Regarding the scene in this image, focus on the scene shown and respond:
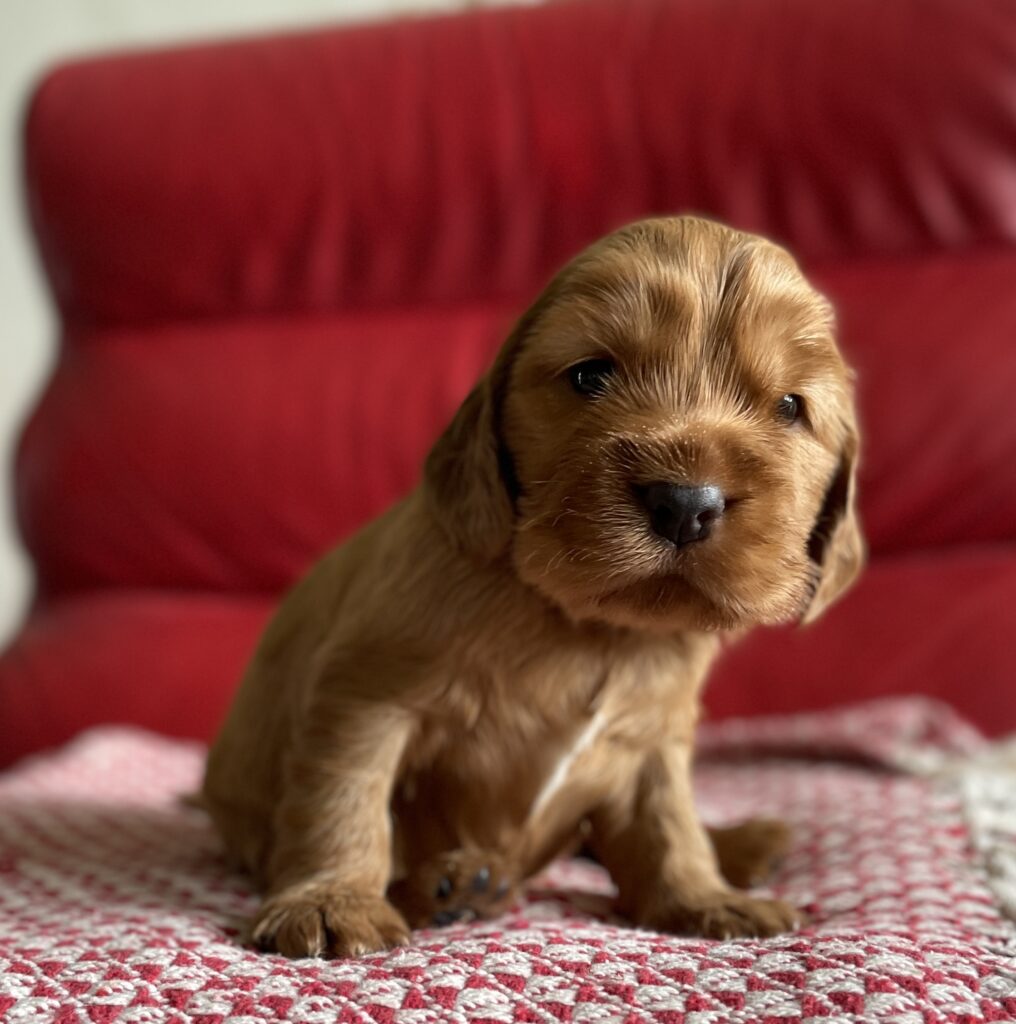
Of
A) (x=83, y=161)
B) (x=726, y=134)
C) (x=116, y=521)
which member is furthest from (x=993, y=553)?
(x=83, y=161)

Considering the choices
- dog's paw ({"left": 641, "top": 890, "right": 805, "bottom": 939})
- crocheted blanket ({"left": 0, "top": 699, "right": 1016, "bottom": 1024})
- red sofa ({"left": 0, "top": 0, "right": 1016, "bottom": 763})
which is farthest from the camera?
red sofa ({"left": 0, "top": 0, "right": 1016, "bottom": 763})

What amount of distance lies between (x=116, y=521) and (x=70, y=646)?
1.18ft

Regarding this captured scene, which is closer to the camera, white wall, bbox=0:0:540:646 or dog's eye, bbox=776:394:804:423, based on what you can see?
dog's eye, bbox=776:394:804:423

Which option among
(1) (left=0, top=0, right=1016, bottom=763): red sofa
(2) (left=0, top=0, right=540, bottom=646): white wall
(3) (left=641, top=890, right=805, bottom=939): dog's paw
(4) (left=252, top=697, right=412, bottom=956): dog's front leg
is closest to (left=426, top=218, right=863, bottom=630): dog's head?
(4) (left=252, top=697, right=412, bottom=956): dog's front leg

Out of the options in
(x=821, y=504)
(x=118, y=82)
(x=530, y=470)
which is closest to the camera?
(x=530, y=470)

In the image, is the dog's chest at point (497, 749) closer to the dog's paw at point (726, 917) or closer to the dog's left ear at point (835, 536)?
the dog's paw at point (726, 917)

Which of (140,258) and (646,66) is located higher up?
(646,66)

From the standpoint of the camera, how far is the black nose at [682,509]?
1390mm

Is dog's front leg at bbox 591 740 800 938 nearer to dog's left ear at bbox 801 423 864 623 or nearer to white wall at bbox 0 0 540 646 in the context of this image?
dog's left ear at bbox 801 423 864 623

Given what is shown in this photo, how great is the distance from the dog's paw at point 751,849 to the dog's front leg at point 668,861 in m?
0.24

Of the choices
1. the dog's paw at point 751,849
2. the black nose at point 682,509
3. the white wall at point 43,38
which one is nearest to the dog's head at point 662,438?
the black nose at point 682,509

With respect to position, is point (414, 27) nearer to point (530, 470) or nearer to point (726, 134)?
point (726, 134)

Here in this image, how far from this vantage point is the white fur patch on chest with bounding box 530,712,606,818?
5.58ft

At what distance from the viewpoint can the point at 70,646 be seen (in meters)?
3.36
